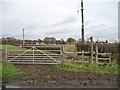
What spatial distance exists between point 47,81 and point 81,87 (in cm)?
211

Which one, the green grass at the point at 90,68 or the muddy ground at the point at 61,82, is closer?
the muddy ground at the point at 61,82

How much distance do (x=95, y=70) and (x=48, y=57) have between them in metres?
5.10

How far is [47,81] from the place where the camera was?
1210 cm

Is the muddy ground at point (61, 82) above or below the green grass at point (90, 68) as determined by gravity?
below

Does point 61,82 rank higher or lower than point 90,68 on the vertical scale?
lower

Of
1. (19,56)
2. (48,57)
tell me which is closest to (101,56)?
(48,57)

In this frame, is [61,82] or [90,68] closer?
[61,82]

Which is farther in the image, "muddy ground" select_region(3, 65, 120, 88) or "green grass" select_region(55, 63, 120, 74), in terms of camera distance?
"green grass" select_region(55, 63, 120, 74)

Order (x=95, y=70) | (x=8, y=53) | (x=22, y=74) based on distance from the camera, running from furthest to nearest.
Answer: (x=8, y=53) → (x=95, y=70) → (x=22, y=74)

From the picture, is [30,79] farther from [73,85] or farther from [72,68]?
[72,68]

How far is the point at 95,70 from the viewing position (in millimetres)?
16109

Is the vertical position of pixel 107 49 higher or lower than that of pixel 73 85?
higher

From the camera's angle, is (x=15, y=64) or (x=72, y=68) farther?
(x=15, y=64)

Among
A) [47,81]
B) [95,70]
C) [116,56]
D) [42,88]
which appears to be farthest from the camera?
[116,56]
